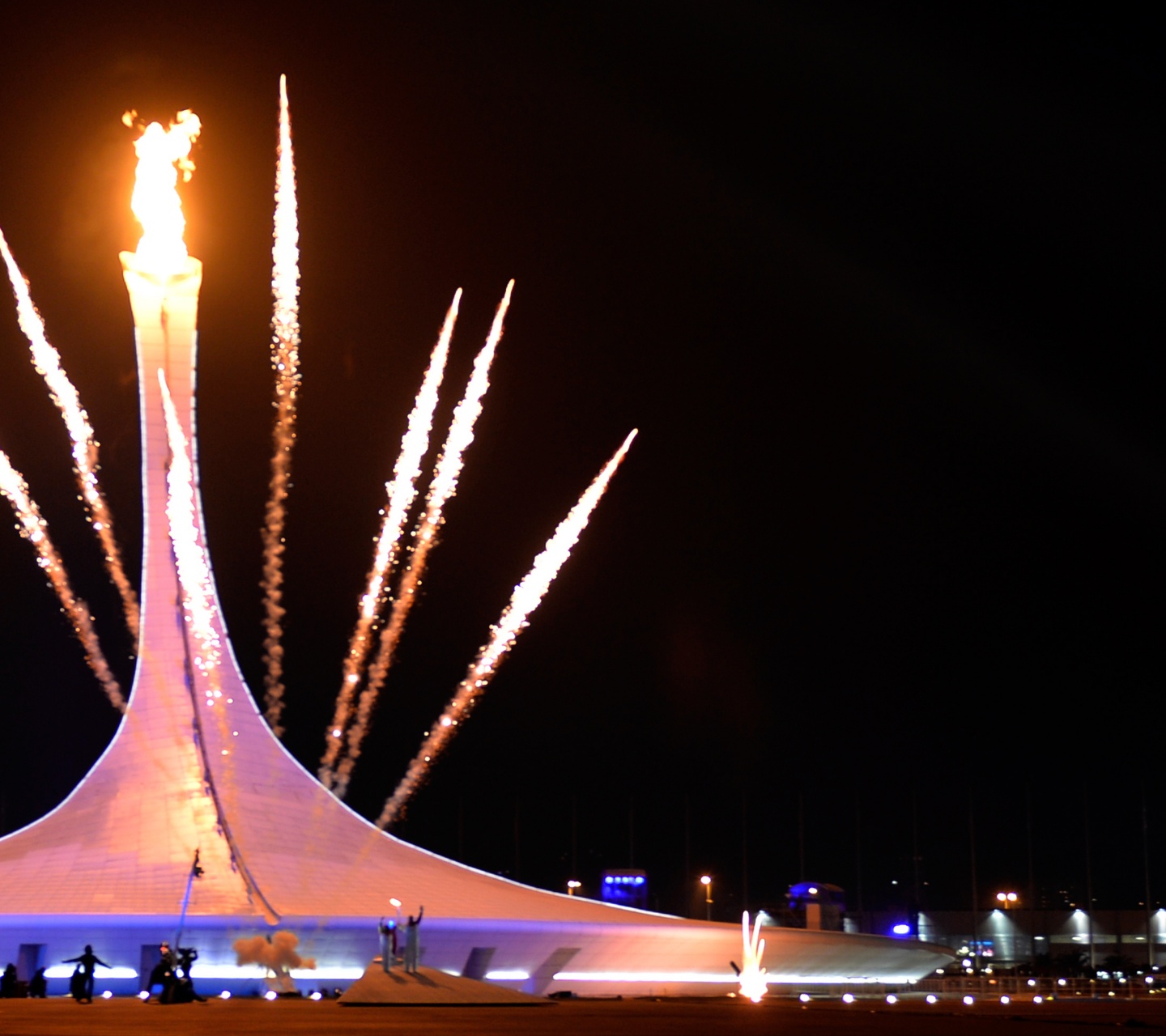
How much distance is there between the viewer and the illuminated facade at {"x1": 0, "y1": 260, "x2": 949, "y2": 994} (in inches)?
971

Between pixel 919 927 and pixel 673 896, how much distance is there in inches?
339

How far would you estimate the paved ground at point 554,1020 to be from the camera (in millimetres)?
11945

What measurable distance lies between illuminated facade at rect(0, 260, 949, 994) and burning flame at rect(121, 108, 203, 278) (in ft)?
1.21

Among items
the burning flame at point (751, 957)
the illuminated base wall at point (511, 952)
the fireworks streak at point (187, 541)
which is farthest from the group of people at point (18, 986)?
the burning flame at point (751, 957)

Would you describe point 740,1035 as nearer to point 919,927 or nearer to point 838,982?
point 838,982

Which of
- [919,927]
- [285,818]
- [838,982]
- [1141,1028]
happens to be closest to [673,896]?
[919,927]

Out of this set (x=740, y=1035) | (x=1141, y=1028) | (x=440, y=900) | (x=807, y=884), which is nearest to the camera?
(x=740, y=1035)

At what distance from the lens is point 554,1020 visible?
14.1 meters

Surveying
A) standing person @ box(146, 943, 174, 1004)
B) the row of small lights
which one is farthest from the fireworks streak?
the row of small lights

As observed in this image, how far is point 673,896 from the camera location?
A: 53406mm

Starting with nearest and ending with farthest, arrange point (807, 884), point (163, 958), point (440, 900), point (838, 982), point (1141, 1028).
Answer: point (1141, 1028)
point (163, 958)
point (440, 900)
point (838, 982)
point (807, 884)

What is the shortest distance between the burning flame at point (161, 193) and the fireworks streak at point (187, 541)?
2.06 metres

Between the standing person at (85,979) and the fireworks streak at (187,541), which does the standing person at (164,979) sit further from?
the fireworks streak at (187,541)

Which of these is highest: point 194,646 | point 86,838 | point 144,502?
point 144,502
